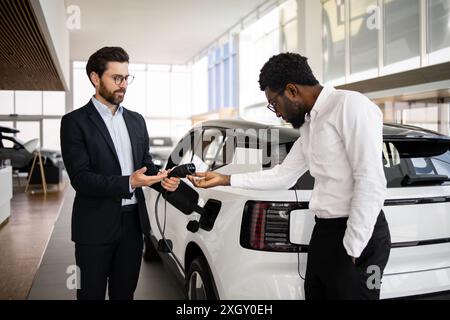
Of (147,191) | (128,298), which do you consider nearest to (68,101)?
(147,191)

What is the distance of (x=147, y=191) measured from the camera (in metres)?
3.77

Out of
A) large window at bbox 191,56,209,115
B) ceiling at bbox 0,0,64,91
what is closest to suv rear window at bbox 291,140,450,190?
ceiling at bbox 0,0,64,91

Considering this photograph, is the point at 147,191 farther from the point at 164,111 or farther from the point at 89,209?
the point at 164,111

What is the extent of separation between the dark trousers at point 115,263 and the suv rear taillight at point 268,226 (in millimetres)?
557

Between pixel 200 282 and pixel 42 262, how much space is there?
2895 millimetres

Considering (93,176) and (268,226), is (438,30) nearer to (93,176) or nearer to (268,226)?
(268,226)

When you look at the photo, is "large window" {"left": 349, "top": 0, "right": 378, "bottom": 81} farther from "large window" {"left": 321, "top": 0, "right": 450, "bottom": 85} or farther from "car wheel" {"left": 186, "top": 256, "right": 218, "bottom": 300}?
"car wheel" {"left": 186, "top": 256, "right": 218, "bottom": 300}

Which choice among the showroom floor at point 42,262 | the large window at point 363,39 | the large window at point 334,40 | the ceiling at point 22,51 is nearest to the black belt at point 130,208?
the showroom floor at point 42,262

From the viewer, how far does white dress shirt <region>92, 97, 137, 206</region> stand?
76.4 inches

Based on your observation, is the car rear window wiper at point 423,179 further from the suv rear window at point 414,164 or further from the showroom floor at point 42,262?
the showroom floor at point 42,262

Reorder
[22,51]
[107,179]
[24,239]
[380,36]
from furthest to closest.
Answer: [380,36], [22,51], [24,239], [107,179]

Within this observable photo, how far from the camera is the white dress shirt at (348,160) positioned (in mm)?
1428

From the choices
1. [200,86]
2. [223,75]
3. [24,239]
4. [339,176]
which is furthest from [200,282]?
[200,86]

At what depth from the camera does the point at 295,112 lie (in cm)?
168
